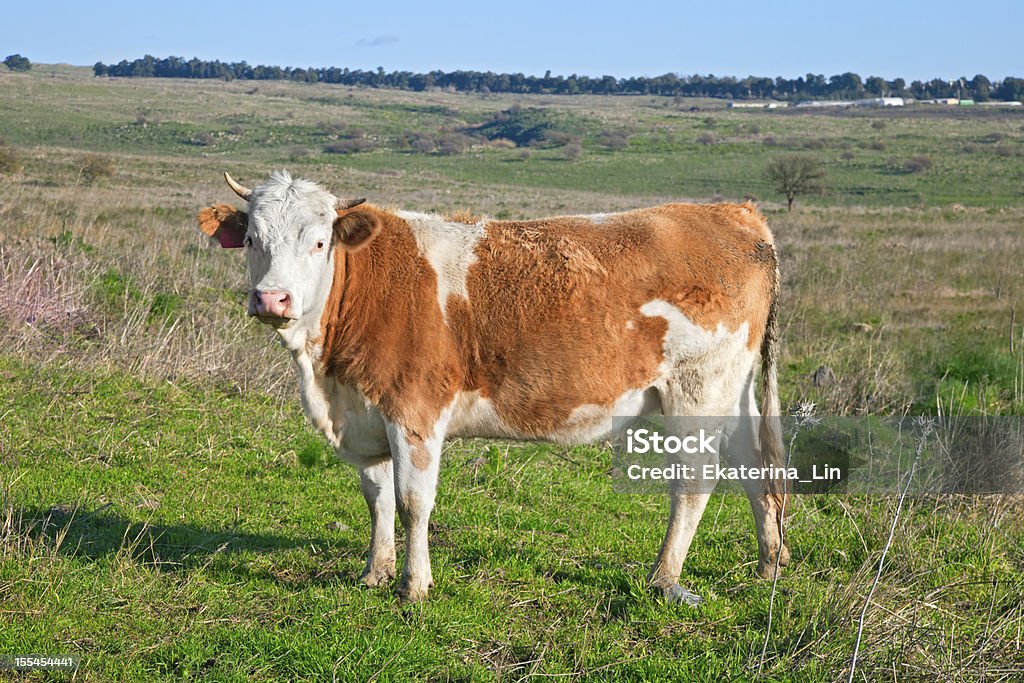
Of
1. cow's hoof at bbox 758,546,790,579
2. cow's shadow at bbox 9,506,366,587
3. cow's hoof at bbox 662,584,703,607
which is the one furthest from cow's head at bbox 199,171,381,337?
cow's hoof at bbox 758,546,790,579

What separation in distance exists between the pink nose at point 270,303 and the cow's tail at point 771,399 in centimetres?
332

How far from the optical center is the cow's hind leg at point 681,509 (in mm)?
6168

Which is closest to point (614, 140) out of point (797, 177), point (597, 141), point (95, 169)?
point (597, 141)

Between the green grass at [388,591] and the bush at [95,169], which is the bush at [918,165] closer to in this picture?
the bush at [95,169]

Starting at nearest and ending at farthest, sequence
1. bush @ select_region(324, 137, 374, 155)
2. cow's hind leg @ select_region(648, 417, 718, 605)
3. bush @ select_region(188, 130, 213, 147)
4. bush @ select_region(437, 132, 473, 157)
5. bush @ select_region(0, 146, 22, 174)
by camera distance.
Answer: cow's hind leg @ select_region(648, 417, 718, 605)
bush @ select_region(0, 146, 22, 174)
bush @ select_region(188, 130, 213, 147)
bush @ select_region(324, 137, 374, 155)
bush @ select_region(437, 132, 473, 157)

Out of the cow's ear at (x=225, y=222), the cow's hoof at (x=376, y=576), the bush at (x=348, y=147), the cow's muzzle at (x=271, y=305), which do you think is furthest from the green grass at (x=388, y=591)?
the bush at (x=348, y=147)

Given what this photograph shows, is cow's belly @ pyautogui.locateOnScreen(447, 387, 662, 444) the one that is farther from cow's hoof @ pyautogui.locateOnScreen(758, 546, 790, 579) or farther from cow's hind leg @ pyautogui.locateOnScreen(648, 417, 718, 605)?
cow's hoof @ pyautogui.locateOnScreen(758, 546, 790, 579)

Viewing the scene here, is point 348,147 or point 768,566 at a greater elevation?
point 348,147

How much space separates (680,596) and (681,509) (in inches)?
22.4

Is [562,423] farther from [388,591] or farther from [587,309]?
[388,591]

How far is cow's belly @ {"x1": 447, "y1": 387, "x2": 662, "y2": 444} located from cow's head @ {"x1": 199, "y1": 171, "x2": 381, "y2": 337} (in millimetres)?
1050

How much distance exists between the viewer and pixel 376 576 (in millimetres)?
6145

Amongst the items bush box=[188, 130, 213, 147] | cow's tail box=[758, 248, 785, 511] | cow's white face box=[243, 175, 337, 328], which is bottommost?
cow's tail box=[758, 248, 785, 511]

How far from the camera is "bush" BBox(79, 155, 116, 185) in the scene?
38.8 metres
